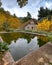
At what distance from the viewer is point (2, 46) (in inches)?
428

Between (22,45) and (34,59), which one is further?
(22,45)

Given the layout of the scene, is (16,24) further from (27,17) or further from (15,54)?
(15,54)

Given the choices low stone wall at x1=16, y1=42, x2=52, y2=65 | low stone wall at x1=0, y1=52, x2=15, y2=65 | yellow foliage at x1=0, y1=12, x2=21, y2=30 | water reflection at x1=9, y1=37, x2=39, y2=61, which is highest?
low stone wall at x1=0, y1=52, x2=15, y2=65

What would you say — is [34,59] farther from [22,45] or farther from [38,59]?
[22,45]

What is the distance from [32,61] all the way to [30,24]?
26909 millimetres

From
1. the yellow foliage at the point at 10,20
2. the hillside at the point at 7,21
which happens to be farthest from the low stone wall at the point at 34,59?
the yellow foliage at the point at 10,20

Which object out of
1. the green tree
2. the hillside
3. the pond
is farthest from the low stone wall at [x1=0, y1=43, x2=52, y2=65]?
the green tree

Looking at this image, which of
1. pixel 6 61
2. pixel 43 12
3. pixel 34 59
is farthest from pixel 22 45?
pixel 43 12

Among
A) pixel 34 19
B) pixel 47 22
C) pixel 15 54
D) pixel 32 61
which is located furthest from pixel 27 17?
pixel 32 61

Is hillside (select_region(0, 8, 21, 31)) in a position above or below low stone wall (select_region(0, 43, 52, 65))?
below

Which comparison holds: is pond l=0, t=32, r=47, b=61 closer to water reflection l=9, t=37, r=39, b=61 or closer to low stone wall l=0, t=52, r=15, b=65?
water reflection l=9, t=37, r=39, b=61

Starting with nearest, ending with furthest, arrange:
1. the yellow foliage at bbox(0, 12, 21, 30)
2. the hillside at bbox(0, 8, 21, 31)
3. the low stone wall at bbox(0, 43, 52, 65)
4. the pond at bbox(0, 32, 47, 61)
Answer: the low stone wall at bbox(0, 43, 52, 65), the pond at bbox(0, 32, 47, 61), the hillside at bbox(0, 8, 21, 31), the yellow foliage at bbox(0, 12, 21, 30)

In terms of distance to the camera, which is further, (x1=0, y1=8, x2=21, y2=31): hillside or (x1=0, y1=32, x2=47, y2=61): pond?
(x1=0, y1=8, x2=21, y2=31): hillside

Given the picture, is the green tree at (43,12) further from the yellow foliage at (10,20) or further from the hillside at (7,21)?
the yellow foliage at (10,20)
